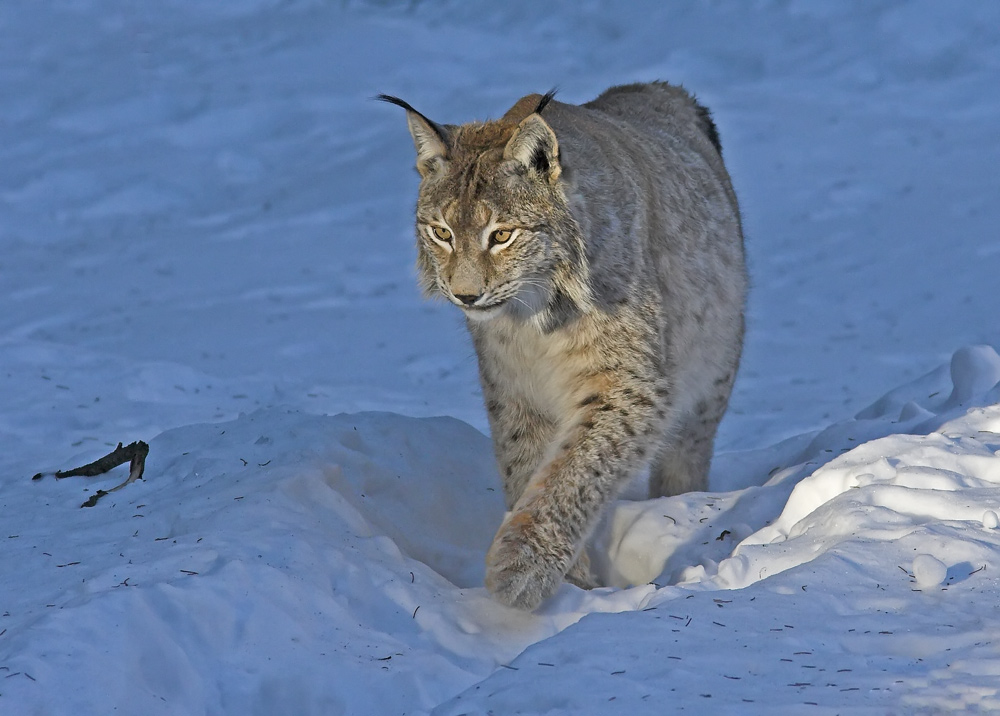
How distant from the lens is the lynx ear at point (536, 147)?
4535 millimetres

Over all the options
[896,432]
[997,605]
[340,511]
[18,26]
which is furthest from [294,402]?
[18,26]

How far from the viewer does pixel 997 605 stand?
3.68 metres

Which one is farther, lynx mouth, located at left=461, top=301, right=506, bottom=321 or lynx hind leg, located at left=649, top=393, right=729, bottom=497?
lynx hind leg, located at left=649, top=393, right=729, bottom=497

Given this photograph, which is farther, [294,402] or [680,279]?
[294,402]

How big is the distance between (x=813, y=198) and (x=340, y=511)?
9879mm

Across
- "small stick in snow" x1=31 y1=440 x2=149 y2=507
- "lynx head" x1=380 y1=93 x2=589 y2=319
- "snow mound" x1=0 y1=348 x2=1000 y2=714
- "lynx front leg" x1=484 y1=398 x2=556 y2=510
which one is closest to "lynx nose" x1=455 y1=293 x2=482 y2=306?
"lynx head" x1=380 y1=93 x2=589 y2=319

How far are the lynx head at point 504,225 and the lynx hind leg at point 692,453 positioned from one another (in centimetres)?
159

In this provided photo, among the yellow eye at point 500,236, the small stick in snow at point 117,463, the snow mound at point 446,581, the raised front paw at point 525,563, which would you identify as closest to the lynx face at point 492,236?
the yellow eye at point 500,236

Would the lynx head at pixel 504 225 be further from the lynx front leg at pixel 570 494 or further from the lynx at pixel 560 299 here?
the lynx front leg at pixel 570 494

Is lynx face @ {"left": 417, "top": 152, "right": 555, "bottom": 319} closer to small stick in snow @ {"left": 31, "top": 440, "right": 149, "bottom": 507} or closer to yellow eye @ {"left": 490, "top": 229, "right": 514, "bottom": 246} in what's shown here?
yellow eye @ {"left": 490, "top": 229, "right": 514, "bottom": 246}

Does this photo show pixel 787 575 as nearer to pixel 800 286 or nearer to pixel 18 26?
pixel 800 286

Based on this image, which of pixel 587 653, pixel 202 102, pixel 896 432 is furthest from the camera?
pixel 202 102

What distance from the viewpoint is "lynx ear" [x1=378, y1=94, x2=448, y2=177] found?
4.78 m

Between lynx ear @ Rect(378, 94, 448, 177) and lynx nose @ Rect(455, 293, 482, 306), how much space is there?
612 mm
